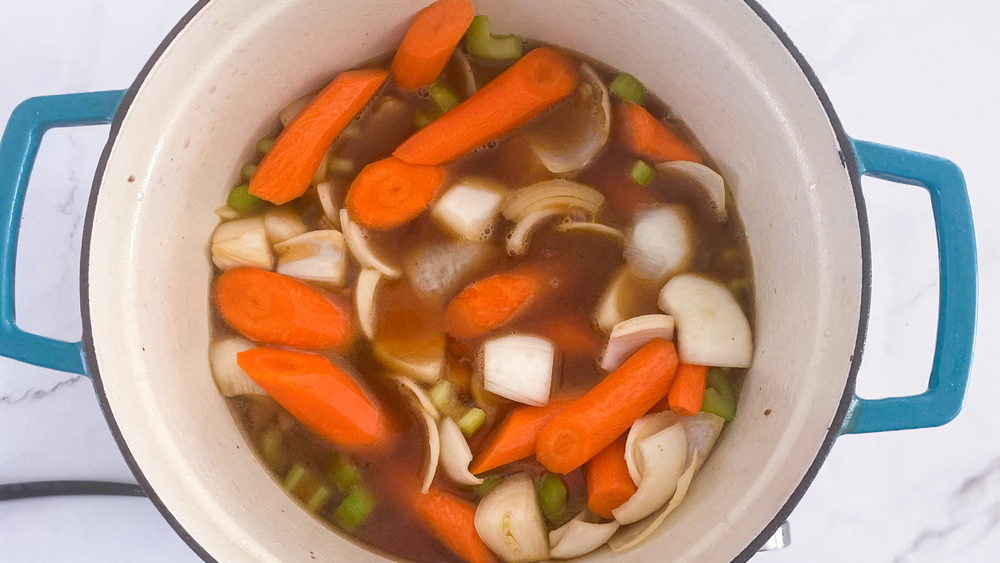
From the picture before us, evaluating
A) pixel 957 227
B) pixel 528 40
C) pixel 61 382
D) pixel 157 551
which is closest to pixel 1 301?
pixel 61 382

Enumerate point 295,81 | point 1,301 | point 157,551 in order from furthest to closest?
point 157,551 < point 295,81 < point 1,301

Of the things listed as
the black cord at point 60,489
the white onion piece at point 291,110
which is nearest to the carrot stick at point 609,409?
the white onion piece at point 291,110

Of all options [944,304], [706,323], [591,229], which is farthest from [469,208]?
[944,304]

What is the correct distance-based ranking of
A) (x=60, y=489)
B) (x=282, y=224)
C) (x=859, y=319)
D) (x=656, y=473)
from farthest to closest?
(x=60, y=489) < (x=282, y=224) < (x=656, y=473) < (x=859, y=319)

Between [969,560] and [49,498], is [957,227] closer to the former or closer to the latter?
[969,560]

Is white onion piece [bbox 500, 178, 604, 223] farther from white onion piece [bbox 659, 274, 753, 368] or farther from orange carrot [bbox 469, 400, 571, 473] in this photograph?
orange carrot [bbox 469, 400, 571, 473]

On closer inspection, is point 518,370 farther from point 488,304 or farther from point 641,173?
point 641,173

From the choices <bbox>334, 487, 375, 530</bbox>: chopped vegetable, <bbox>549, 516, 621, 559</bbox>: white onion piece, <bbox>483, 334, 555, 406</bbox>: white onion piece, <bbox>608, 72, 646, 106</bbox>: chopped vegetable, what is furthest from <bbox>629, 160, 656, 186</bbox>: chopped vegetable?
<bbox>334, 487, 375, 530</bbox>: chopped vegetable

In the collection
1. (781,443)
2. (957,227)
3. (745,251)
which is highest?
(957,227)
